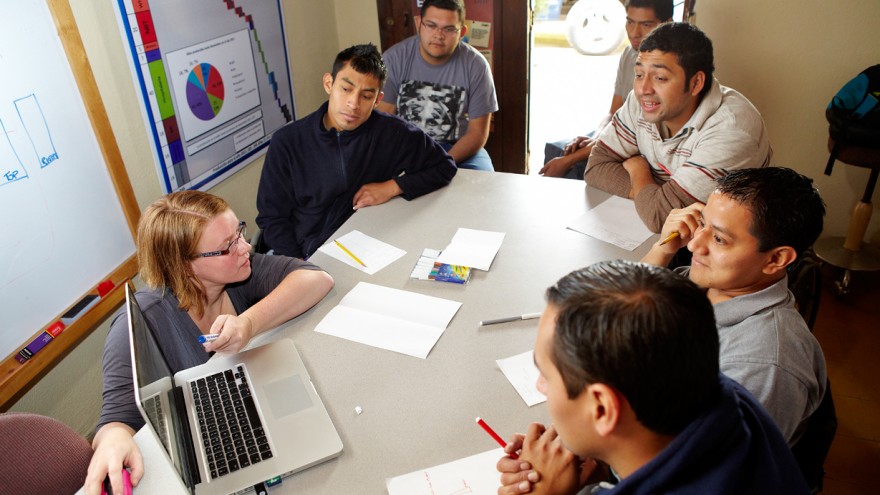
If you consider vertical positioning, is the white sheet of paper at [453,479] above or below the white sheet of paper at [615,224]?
below


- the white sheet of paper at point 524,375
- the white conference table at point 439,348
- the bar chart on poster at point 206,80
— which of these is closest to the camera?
the white conference table at point 439,348

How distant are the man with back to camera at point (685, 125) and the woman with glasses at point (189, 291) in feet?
3.79

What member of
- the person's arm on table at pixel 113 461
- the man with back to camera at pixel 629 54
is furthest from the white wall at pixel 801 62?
the person's arm on table at pixel 113 461

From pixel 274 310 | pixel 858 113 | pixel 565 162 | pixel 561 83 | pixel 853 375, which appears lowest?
pixel 853 375

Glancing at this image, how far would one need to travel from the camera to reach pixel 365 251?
187 centimetres

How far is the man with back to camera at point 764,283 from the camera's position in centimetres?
109

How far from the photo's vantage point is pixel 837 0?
106 inches

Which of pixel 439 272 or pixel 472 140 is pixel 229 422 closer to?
pixel 439 272

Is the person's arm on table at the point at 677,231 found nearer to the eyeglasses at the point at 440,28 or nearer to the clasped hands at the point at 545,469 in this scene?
the clasped hands at the point at 545,469

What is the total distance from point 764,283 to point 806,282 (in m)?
0.25

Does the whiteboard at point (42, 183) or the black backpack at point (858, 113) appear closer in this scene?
the whiteboard at point (42, 183)

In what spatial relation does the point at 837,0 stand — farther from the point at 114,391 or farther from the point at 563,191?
the point at 114,391

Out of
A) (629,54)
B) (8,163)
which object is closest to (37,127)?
(8,163)

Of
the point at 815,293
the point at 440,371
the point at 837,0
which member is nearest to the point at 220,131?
the point at 440,371
